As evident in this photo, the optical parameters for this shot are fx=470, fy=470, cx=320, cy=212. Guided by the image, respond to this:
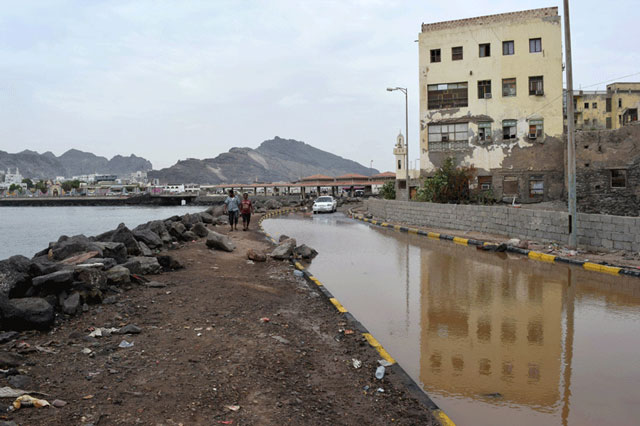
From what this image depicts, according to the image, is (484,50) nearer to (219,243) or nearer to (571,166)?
(571,166)

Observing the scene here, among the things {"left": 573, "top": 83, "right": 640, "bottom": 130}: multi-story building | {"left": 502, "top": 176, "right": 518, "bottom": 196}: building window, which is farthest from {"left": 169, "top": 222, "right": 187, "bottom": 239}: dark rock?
{"left": 573, "top": 83, "right": 640, "bottom": 130}: multi-story building

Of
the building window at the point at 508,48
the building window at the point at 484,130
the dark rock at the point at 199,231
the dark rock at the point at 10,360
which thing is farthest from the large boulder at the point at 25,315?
the building window at the point at 508,48

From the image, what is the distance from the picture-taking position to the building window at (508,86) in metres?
38.3

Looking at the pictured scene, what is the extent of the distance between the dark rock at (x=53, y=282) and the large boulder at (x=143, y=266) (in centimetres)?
228

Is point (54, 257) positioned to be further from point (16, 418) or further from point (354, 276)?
point (16, 418)

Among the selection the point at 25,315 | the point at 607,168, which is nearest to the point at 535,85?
the point at 607,168

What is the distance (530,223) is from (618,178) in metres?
16.7

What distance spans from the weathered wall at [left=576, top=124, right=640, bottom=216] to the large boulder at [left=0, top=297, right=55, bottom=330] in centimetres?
3213

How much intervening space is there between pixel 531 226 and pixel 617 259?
16.0ft

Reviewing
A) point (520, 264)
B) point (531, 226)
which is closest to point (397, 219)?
point (531, 226)

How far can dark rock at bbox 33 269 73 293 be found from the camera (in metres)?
7.18

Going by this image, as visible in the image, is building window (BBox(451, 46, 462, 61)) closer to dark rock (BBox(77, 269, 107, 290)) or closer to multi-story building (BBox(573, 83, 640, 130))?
dark rock (BBox(77, 269, 107, 290))

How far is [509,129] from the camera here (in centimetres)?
3812

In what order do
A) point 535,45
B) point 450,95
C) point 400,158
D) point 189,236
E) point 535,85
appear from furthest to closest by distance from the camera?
1. point 400,158
2. point 450,95
3. point 535,85
4. point 535,45
5. point 189,236
